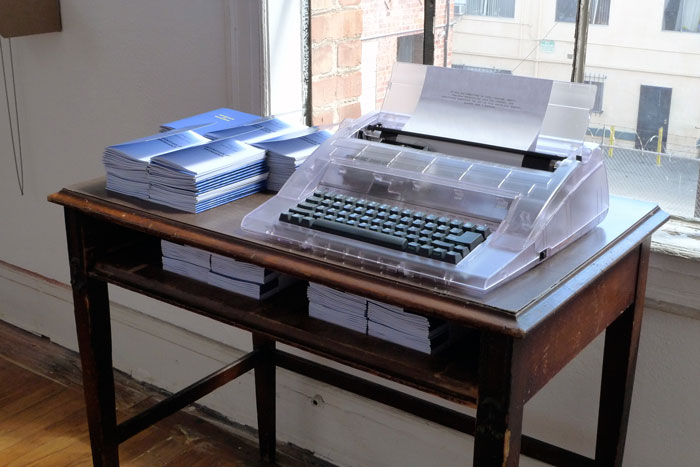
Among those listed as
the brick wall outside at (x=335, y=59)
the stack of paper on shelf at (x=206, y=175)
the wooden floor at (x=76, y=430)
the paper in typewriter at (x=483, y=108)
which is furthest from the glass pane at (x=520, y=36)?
the wooden floor at (x=76, y=430)

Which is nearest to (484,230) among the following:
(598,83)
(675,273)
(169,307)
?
(675,273)

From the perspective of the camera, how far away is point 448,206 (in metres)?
1.39

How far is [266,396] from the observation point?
2.24m

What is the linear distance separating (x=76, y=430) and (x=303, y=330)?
1319 mm

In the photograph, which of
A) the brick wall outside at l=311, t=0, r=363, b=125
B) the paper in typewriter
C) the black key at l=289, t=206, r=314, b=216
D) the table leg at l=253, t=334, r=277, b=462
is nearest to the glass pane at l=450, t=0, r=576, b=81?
the brick wall outside at l=311, t=0, r=363, b=125

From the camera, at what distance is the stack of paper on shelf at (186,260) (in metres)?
1.58

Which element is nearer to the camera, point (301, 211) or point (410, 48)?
point (301, 211)

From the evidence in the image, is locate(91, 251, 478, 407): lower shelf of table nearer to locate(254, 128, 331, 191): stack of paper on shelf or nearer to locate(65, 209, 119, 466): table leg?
locate(65, 209, 119, 466): table leg

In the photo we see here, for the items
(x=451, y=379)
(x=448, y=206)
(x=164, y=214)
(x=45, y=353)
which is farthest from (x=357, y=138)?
(x=45, y=353)

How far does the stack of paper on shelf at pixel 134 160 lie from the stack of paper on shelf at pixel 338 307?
1.28 feet

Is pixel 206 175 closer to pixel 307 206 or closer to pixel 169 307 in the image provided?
pixel 307 206

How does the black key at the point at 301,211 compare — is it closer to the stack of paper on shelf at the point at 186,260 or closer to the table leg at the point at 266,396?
the stack of paper on shelf at the point at 186,260

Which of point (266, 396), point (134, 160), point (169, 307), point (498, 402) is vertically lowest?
point (266, 396)

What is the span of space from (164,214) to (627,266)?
785 mm
